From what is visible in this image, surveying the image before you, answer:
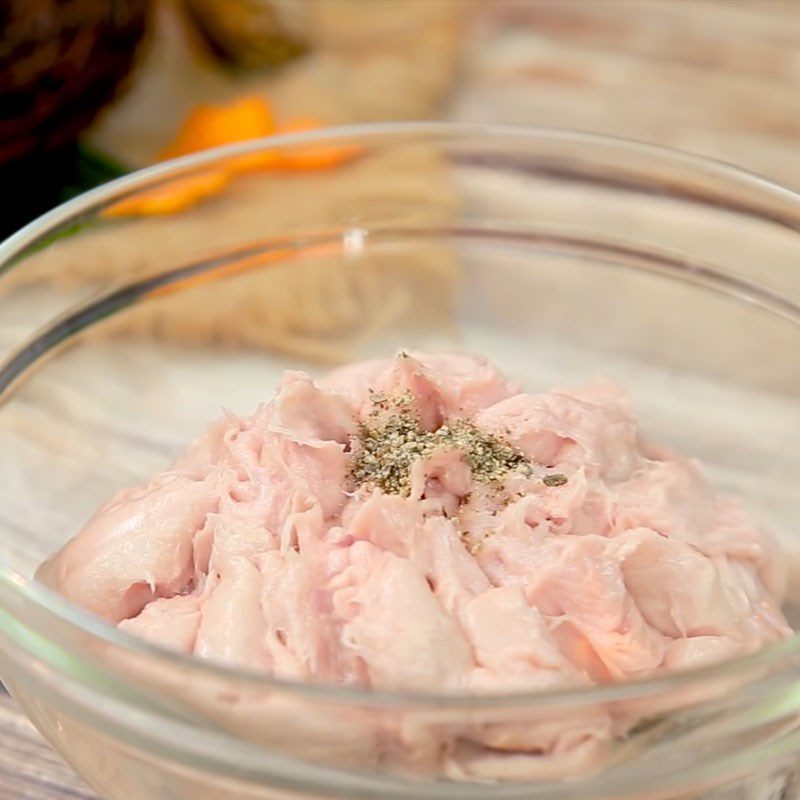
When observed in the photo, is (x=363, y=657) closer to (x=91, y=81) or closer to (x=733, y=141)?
(x=91, y=81)

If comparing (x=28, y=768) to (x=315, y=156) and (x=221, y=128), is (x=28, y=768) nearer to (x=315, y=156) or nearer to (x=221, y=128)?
(x=315, y=156)

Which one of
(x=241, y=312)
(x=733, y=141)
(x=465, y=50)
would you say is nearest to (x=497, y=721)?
(x=241, y=312)

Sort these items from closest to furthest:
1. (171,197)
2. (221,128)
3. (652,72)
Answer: (171,197), (221,128), (652,72)

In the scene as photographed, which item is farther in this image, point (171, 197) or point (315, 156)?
point (315, 156)

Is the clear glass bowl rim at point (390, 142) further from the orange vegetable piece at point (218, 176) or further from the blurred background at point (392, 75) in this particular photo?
the blurred background at point (392, 75)

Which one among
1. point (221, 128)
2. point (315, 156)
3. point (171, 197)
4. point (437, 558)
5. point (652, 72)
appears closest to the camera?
point (437, 558)

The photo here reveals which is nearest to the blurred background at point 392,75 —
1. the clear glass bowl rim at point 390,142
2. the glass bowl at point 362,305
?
the glass bowl at point 362,305

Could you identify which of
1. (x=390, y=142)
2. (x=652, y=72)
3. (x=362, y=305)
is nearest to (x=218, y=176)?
(x=390, y=142)
